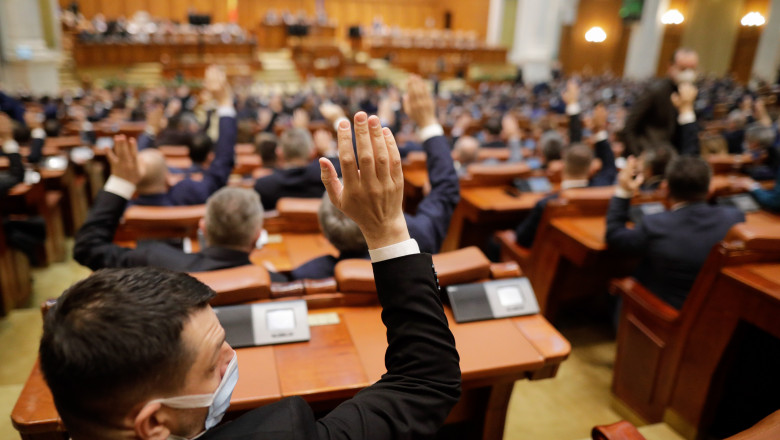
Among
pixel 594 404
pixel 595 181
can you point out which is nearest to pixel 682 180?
pixel 594 404

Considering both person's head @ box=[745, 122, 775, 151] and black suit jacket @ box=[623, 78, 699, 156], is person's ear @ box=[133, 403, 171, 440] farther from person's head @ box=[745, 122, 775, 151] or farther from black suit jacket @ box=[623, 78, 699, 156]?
person's head @ box=[745, 122, 775, 151]

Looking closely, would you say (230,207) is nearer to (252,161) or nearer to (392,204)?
(392,204)

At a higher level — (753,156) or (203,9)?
(203,9)

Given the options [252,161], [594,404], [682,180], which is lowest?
[594,404]

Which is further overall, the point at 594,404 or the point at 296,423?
the point at 594,404

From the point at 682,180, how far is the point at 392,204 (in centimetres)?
210

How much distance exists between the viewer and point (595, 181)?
393 centimetres

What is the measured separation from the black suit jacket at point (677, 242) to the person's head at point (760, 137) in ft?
11.4

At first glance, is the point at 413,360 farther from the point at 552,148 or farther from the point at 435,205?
the point at 552,148

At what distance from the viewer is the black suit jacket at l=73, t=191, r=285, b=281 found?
1729mm

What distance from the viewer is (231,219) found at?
185 cm

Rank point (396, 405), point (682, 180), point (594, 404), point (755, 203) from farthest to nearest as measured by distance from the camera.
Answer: point (755, 203), point (594, 404), point (682, 180), point (396, 405)

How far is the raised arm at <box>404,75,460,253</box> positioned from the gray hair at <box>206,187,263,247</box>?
0.62 metres

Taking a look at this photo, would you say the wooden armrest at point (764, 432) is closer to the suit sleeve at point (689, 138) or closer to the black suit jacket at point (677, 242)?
the black suit jacket at point (677, 242)
